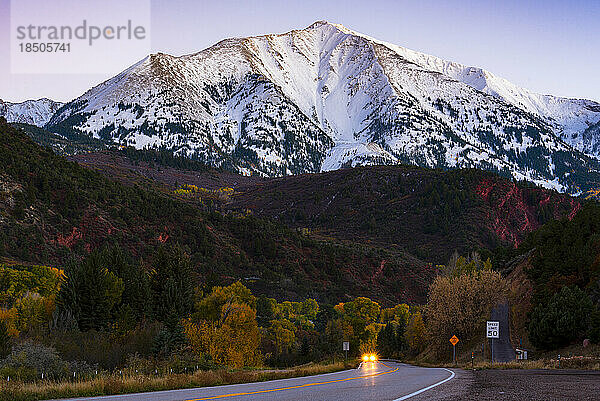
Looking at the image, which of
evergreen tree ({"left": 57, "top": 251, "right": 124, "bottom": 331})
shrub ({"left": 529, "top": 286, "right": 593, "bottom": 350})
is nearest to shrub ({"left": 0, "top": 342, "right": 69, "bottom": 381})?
evergreen tree ({"left": 57, "top": 251, "right": 124, "bottom": 331})

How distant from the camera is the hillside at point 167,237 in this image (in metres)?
99.9

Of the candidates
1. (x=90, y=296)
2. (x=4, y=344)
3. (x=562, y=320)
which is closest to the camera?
(x=4, y=344)

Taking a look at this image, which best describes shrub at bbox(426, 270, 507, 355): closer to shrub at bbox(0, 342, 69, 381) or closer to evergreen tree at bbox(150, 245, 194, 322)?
evergreen tree at bbox(150, 245, 194, 322)

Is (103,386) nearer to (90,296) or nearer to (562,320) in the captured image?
(562,320)

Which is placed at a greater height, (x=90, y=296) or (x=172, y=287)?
(x=172, y=287)

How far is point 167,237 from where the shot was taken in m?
131

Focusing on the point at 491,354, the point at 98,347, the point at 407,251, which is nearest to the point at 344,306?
the point at 407,251

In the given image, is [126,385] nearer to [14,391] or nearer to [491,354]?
[14,391]

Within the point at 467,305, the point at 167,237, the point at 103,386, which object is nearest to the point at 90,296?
the point at 467,305

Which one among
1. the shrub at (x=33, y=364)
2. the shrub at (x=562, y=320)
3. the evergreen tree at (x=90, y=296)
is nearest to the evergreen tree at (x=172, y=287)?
the evergreen tree at (x=90, y=296)

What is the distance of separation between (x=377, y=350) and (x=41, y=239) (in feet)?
230

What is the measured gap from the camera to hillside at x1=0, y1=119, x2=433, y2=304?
9994 centimetres

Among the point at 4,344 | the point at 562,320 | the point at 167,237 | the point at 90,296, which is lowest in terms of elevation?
the point at 4,344

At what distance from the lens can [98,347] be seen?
44.4 meters
